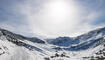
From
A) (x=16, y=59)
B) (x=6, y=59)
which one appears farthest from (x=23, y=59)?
(x=6, y=59)

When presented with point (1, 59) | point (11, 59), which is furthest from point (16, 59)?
point (1, 59)

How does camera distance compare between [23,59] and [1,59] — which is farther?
[23,59]

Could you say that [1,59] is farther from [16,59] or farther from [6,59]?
[16,59]

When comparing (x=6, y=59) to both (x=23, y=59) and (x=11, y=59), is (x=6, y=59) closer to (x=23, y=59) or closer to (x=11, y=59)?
(x=11, y=59)

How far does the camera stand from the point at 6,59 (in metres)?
101

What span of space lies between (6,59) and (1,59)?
3.68 metres

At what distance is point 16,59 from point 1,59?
1105 cm

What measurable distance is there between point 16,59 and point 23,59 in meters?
5.83

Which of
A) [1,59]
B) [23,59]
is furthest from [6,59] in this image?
[23,59]

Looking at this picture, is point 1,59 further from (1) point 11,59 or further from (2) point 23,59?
(2) point 23,59

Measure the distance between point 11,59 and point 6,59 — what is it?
371 centimetres

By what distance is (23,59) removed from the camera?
347 feet

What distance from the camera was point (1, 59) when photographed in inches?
3917

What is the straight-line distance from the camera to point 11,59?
102 m
